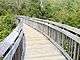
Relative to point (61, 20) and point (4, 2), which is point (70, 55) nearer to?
point (61, 20)

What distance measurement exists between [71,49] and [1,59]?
161 inches

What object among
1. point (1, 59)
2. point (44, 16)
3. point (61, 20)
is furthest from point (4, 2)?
point (1, 59)

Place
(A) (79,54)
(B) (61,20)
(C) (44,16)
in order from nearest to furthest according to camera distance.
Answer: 1. (A) (79,54)
2. (B) (61,20)
3. (C) (44,16)

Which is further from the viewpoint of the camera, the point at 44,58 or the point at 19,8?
the point at 19,8

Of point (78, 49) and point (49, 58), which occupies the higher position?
point (78, 49)

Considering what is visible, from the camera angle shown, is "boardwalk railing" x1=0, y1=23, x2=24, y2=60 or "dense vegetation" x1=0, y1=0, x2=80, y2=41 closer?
"boardwalk railing" x1=0, y1=23, x2=24, y2=60

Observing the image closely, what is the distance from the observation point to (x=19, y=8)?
33750 millimetres

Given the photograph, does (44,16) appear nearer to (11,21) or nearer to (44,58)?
(11,21)

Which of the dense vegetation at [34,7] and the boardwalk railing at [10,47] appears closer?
the boardwalk railing at [10,47]

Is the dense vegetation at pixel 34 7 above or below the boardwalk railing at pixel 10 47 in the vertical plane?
below

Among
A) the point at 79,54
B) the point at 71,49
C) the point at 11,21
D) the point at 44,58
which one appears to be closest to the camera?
the point at 79,54

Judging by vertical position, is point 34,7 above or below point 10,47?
below

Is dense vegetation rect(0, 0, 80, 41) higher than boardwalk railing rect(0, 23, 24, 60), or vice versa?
boardwalk railing rect(0, 23, 24, 60)

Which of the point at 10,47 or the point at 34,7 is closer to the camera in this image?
the point at 10,47
